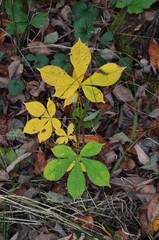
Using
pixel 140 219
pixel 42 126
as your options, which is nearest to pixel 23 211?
pixel 42 126

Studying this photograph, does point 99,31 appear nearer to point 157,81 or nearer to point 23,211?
point 157,81

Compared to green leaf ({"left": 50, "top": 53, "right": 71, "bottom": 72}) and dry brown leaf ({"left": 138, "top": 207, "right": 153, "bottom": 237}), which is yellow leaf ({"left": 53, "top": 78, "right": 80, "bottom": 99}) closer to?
green leaf ({"left": 50, "top": 53, "right": 71, "bottom": 72})

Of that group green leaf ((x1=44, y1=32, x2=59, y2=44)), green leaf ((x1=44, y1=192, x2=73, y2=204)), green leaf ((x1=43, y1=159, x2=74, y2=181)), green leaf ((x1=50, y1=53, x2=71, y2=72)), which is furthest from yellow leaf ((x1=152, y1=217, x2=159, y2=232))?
green leaf ((x1=44, y1=32, x2=59, y2=44))

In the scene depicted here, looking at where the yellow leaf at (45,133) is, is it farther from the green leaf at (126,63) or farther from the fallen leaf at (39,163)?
the green leaf at (126,63)

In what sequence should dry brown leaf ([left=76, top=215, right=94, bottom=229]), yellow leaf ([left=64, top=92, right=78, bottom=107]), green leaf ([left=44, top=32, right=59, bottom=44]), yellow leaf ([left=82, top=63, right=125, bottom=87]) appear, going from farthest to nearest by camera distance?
green leaf ([left=44, top=32, right=59, bottom=44])
yellow leaf ([left=64, top=92, right=78, bottom=107])
dry brown leaf ([left=76, top=215, right=94, bottom=229])
yellow leaf ([left=82, top=63, right=125, bottom=87])

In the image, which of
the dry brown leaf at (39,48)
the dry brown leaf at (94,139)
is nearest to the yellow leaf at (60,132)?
the dry brown leaf at (94,139)
